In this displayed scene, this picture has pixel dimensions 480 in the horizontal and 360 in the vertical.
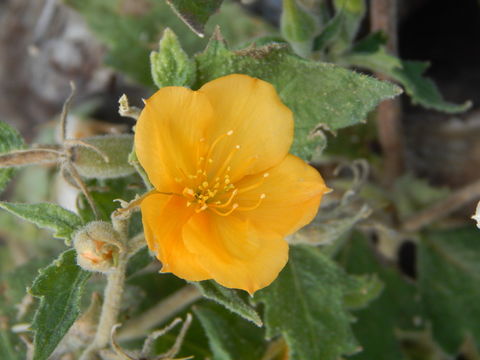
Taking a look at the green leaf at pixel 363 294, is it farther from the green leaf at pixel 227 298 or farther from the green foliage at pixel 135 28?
the green foliage at pixel 135 28

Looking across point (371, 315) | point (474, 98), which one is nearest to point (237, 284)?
point (371, 315)

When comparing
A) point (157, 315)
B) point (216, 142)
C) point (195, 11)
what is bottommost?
point (157, 315)

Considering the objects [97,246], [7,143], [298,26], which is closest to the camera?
[97,246]

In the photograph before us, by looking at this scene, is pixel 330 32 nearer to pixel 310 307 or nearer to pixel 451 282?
pixel 310 307

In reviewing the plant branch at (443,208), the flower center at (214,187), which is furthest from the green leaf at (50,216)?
the plant branch at (443,208)

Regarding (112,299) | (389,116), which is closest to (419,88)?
(389,116)

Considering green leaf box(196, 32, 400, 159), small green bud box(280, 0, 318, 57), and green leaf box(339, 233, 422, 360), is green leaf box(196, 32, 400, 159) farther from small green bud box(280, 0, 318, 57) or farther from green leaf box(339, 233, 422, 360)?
green leaf box(339, 233, 422, 360)

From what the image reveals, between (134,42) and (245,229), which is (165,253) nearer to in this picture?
(245,229)
